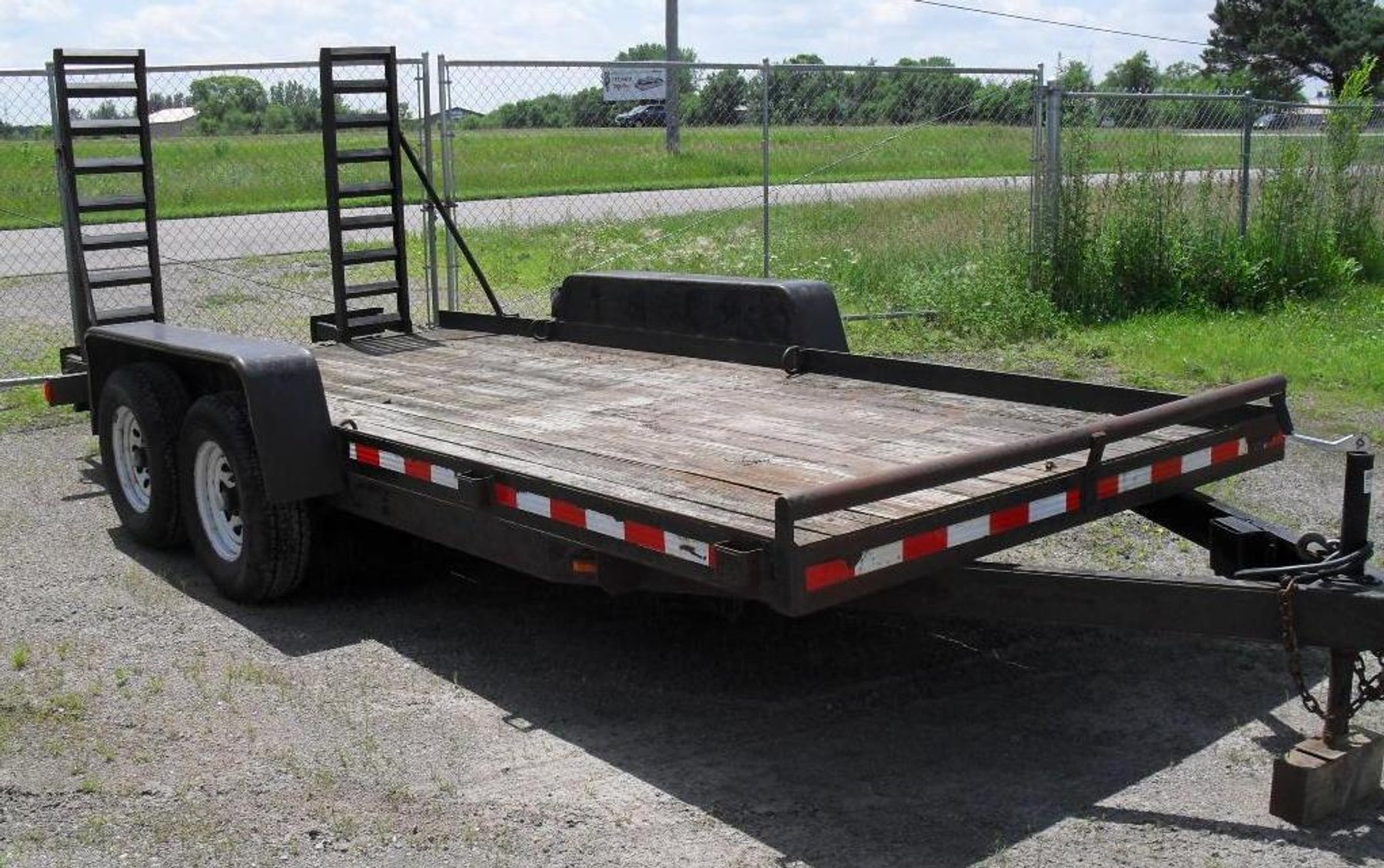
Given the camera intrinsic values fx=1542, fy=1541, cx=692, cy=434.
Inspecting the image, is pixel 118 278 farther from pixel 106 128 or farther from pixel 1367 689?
pixel 1367 689

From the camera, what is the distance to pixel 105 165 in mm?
8383

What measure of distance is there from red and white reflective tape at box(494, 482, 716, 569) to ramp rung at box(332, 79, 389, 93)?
4529 mm

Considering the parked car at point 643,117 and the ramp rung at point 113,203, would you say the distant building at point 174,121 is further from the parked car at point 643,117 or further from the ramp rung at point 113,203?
the parked car at point 643,117

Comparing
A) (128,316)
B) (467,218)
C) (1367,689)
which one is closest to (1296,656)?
(1367,689)

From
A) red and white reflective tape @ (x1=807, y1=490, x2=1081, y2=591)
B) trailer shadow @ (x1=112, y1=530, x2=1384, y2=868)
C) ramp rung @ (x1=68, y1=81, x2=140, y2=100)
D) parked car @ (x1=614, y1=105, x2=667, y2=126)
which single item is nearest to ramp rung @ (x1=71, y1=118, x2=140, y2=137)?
ramp rung @ (x1=68, y1=81, x2=140, y2=100)

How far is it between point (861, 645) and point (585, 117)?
25.1ft

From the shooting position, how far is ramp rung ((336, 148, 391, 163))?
27.6ft

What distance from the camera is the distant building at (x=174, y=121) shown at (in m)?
11.8

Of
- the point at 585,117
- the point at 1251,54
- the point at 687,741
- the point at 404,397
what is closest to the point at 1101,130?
the point at 585,117

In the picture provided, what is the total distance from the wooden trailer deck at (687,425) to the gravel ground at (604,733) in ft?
2.27

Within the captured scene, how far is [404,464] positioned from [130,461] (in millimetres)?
2229

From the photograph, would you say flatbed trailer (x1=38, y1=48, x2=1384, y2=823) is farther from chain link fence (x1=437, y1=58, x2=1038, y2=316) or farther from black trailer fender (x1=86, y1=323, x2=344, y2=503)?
chain link fence (x1=437, y1=58, x2=1038, y2=316)

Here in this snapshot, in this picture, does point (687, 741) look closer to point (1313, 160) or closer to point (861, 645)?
point (861, 645)

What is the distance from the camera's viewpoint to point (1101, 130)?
12703 millimetres
